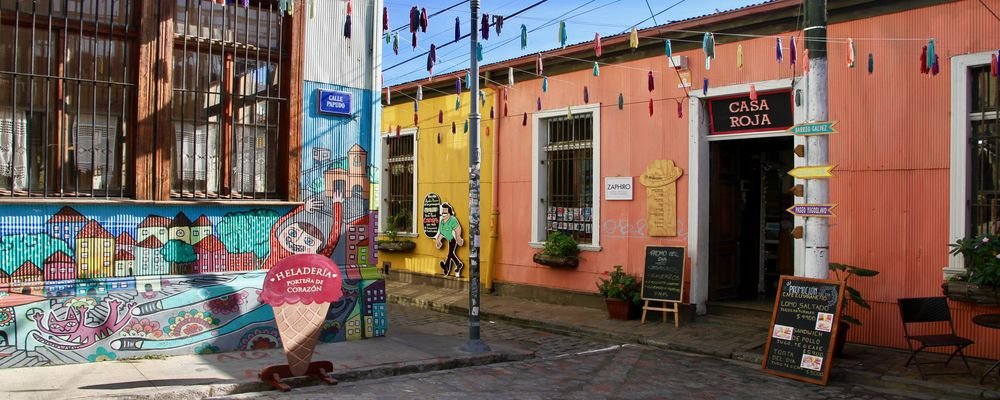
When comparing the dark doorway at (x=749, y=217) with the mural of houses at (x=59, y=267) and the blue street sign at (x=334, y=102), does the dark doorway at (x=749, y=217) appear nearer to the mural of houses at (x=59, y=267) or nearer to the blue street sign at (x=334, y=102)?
the blue street sign at (x=334, y=102)

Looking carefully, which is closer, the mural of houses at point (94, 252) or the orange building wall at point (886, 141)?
the mural of houses at point (94, 252)

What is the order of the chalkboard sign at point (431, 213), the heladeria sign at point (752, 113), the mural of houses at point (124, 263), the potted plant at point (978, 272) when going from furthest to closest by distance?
1. the chalkboard sign at point (431, 213)
2. the heladeria sign at point (752, 113)
3. the mural of houses at point (124, 263)
4. the potted plant at point (978, 272)

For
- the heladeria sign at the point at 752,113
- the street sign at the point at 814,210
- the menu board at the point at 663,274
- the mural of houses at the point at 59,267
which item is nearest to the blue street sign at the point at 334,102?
the mural of houses at the point at 59,267

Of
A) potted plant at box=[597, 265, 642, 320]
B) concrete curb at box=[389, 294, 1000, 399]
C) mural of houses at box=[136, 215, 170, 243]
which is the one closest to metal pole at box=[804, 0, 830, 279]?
concrete curb at box=[389, 294, 1000, 399]

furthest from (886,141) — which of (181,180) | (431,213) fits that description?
(431,213)

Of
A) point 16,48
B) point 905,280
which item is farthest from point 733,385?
point 16,48

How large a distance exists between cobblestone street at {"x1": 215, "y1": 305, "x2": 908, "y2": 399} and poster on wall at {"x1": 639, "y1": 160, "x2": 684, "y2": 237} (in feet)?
7.81

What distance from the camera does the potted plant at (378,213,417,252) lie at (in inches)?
663

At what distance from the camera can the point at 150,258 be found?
860 centimetres

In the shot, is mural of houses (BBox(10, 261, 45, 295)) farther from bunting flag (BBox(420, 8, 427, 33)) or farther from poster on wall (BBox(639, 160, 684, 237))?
poster on wall (BBox(639, 160, 684, 237))

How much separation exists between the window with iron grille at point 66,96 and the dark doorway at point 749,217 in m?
8.11

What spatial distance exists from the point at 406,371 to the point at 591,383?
202 centimetres

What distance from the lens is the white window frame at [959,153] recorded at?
350 inches

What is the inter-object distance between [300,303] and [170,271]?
1.95m
